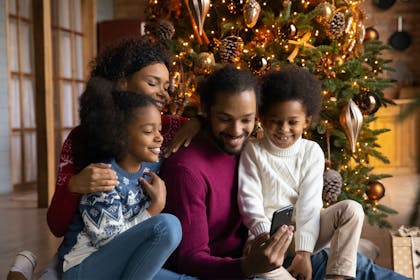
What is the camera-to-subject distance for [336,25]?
3.26 m

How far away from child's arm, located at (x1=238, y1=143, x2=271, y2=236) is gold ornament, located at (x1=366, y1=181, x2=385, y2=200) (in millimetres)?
1546

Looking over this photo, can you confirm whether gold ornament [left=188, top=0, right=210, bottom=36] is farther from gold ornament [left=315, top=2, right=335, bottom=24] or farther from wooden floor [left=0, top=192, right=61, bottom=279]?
wooden floor [left=0, top=192, right=61, bottom=279]

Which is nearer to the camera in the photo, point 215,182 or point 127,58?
point 215,182

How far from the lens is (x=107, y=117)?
5.86 feet

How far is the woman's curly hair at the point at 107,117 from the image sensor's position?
178 cm

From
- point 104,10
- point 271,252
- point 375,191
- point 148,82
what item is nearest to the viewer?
point 271,252

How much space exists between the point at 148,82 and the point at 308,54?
1.38m

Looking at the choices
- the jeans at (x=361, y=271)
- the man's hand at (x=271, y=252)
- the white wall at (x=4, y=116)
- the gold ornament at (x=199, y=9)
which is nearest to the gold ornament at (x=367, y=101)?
the gold ornament at (x=199, y=9)

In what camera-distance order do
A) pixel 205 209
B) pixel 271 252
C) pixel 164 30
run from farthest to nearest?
pixel 164 30, pixel 205 209, pixel 271 252

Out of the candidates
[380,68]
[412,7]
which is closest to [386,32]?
[412,7]

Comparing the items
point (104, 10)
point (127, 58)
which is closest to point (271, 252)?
point (127, 58)

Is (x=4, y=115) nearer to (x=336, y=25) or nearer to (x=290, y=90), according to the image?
(x=336, y=25)

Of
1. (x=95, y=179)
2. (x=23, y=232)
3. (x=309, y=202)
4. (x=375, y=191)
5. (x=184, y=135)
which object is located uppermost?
(x=184, y=135)

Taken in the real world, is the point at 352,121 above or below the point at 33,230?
above
